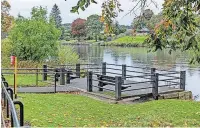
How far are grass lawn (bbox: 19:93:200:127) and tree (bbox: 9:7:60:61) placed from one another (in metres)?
13.7

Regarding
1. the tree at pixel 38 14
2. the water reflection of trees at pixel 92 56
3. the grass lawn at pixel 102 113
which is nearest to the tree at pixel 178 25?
the grass lawn at pixel 102 113

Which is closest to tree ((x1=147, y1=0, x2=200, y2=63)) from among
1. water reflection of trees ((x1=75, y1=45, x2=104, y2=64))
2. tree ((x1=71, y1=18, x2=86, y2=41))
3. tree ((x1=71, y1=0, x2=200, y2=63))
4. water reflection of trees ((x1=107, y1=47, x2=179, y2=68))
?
tree ((x1=71, y1=0, x2=200, y2=63))

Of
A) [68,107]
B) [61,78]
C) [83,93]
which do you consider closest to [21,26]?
[61,78]

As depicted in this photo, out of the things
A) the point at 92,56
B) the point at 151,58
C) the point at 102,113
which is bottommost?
the point at 102,113

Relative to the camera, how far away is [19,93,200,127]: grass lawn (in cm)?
759

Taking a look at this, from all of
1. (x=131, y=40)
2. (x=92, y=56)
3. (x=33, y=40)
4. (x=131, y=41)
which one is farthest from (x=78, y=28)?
(x=131, y=40)

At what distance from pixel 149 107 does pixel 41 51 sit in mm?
15379

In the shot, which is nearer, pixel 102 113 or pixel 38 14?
pixel 102 113

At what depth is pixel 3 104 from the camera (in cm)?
790

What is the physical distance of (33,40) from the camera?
24703 mm

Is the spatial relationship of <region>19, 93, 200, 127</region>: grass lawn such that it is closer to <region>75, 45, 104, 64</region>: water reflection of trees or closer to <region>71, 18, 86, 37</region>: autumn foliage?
<region>75, 45, 104, 64</region>: water reflection of trees

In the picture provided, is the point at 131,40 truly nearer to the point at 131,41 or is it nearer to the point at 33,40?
the point at 131,41

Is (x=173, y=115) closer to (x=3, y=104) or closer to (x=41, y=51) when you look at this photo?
(x=3, y=104)

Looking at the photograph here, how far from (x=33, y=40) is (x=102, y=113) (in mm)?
16113
